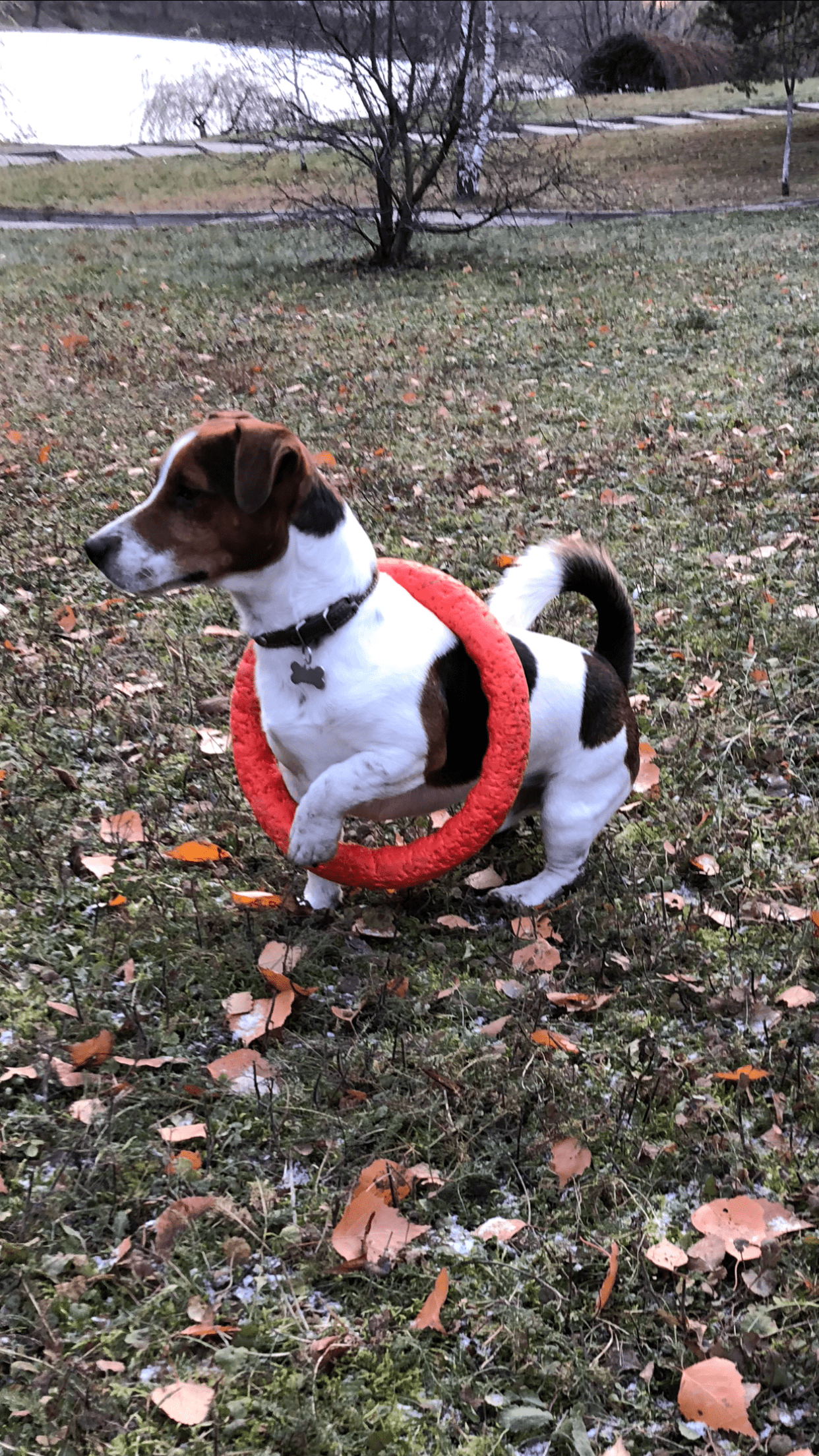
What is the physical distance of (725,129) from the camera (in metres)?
30.0

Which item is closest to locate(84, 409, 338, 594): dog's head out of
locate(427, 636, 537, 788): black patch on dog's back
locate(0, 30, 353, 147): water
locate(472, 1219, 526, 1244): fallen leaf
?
locate(427, 636, 537, 788): black patch on dog's back

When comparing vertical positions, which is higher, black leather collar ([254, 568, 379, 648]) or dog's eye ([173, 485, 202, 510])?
dog's eye ([173, 485, 202, 510])

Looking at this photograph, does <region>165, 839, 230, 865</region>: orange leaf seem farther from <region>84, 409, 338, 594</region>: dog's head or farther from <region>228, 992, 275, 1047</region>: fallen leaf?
<region>84, 409, 338, 594</region>: dog's head

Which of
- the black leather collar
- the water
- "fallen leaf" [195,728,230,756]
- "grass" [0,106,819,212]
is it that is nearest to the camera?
the black leather collar

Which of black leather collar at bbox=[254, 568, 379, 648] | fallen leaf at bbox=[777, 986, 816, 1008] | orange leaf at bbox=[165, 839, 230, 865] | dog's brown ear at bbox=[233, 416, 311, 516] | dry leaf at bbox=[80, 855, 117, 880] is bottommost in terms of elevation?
fallen leaf at bbox=[777, 986, 816, 1008]

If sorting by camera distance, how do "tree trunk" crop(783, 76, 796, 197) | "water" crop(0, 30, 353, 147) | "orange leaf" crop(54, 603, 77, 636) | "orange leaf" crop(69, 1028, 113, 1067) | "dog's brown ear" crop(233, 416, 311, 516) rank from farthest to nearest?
"water" crop(0, 30, 353, 147) < "tree trunk" crop(783, 76, 796, 197) < "orange leaf" crop(54, 603, 77, 636) < "orange leaf" crop(69, 1028, 113, 1067) < "dog's brown ear" crop(233, 416, 311, 516)

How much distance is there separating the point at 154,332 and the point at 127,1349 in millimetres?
11545

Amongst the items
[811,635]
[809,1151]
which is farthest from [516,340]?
[809,1151]

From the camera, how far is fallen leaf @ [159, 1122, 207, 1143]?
275cm

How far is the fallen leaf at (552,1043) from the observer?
10.2 feet

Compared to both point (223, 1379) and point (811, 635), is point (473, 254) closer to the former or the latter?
point (811, 635)

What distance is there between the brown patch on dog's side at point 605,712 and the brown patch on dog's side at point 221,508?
125 centimetres

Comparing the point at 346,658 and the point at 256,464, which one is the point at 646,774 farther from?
the point at 256,464

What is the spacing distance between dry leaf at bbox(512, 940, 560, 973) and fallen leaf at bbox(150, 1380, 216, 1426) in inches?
61.3
